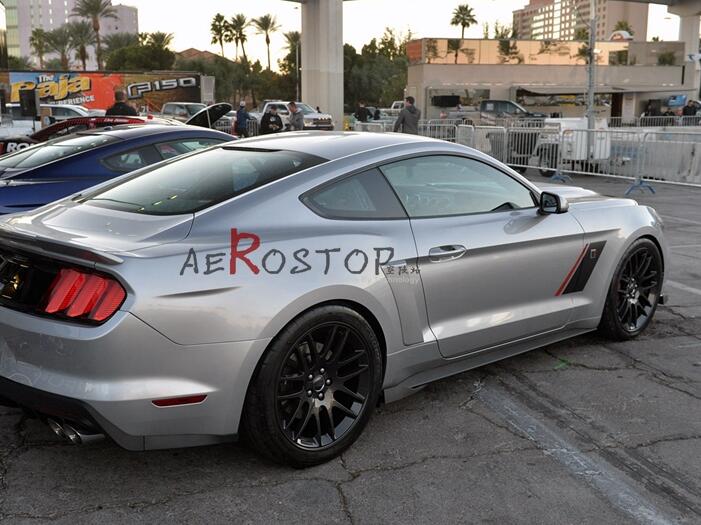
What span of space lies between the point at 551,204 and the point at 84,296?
2.67 m

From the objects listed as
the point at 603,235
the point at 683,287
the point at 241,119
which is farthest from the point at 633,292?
the point at 241,119

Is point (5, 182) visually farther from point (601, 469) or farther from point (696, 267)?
point (696, 267)

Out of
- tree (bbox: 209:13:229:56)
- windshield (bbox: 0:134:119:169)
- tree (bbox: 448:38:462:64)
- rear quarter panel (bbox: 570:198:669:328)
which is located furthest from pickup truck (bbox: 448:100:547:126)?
tree (bbox: 209:13:229:56)

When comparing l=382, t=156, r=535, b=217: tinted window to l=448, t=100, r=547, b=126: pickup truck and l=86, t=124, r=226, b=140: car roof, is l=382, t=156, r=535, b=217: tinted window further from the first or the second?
l=448, t=100, r=547, b=126: pickup truck

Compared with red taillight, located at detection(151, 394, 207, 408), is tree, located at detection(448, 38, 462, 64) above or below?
above

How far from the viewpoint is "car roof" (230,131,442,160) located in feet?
12.7

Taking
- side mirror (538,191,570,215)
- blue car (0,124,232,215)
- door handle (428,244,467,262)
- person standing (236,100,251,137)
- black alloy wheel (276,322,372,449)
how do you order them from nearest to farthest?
1. black alloy wheel (276,322,372,449)
2. door handle (428,244,467,262)
3. side mirror (538,191,570,215)
4. blue car (0,124,232,215)
5. person standing (236,100,251,137)

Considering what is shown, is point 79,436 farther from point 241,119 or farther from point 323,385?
point 241,119

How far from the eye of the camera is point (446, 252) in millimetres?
3832

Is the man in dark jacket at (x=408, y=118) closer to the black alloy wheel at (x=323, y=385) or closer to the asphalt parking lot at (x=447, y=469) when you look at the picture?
the asphalt parking lot at (x=447, y=469)

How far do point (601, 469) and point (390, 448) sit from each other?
95 cm

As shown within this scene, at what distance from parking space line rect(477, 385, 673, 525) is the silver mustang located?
0.28 m

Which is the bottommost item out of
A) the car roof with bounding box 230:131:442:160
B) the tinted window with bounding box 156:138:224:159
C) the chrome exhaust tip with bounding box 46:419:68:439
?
the chrome exhaust tip with bounding box 46:419:68:439

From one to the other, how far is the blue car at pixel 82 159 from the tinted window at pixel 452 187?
3517 millimetres
